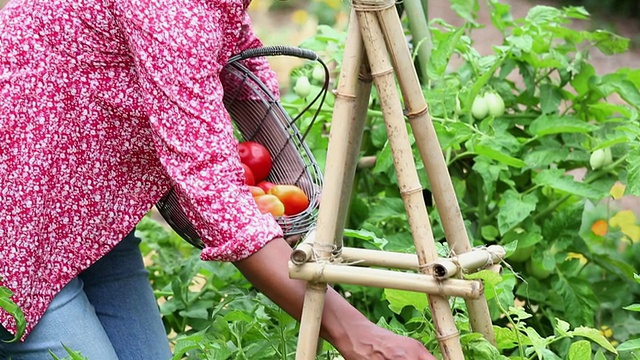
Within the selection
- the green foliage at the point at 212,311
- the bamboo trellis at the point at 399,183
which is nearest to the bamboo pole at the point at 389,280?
the bamboo trellis at the point at 399,183

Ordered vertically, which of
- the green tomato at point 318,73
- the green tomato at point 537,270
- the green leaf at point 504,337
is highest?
the green tomato at point 318,73

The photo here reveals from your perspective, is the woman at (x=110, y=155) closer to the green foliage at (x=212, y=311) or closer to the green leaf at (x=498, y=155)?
the green foliage at (x=212, y=311)

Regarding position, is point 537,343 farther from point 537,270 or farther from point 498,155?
point 537,270

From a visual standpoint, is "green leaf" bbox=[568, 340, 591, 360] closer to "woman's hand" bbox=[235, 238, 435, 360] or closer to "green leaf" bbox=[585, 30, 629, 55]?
"woman's hand" bbox=[235, 238, 435, 360]

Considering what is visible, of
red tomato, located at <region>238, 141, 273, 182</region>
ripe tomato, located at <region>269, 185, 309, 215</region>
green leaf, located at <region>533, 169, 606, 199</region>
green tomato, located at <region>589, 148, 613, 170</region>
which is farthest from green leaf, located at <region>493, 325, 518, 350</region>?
green tomato, located at <region>589, 148, 613, 170</region>

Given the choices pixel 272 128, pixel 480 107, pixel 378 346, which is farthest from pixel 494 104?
pixel 378 346

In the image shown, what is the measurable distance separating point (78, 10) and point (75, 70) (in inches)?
3.3

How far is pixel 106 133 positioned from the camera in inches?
58.6

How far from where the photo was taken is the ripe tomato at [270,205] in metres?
1.49

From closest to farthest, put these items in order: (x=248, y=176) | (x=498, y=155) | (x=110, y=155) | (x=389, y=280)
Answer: (x=389, y=280), (x=110, y=155), (x=248, y=176), (x=498, y=155)

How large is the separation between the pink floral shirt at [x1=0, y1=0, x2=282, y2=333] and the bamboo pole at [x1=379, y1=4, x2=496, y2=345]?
219mm

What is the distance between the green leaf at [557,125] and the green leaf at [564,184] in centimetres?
9

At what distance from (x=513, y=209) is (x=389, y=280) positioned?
854mm

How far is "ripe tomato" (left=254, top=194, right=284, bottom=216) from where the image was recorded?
149 cm
